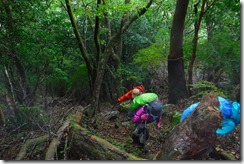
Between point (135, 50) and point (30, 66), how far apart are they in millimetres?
4062

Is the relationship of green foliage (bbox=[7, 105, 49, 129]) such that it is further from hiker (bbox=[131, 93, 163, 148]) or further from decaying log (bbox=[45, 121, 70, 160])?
hiker (bbox=[131, 93, 163, 148])

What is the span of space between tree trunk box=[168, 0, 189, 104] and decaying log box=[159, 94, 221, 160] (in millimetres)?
3068

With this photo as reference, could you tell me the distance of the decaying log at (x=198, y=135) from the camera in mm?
3510

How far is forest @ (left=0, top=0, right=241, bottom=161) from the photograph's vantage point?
12.8 feet

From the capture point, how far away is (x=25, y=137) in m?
4.82

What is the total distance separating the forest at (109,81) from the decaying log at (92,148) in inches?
0.6

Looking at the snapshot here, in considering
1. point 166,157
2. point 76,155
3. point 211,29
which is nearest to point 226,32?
point 211,29

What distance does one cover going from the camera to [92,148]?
13.5 feet

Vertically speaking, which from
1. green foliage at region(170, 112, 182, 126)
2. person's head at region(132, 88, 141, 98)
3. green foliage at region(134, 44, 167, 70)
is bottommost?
green foliage at region(170, 112, 182, 126)

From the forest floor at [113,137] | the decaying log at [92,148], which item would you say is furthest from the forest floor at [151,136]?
the decaying log at [92,148]

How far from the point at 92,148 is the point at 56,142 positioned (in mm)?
577

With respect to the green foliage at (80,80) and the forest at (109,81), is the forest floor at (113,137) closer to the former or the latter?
the forest at (109,81)

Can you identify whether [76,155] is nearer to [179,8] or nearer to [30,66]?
[30,66]

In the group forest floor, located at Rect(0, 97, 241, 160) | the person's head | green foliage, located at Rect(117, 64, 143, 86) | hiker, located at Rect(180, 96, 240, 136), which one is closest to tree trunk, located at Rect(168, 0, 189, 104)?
forest floor, located at Rect(0, 97, 241, 160)
